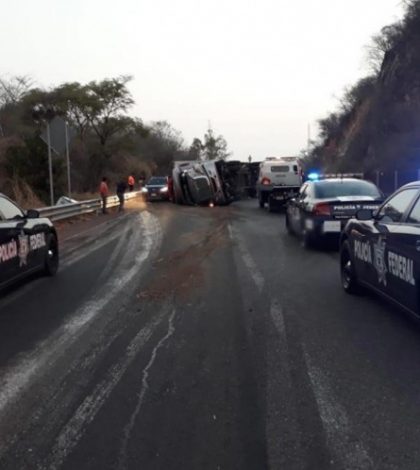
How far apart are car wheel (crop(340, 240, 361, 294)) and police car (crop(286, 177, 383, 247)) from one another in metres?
3.54

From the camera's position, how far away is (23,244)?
8.33 meters

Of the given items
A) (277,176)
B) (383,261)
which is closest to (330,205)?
(383,261)

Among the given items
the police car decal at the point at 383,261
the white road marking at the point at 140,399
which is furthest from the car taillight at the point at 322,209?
the white road marking at the point at 140,399

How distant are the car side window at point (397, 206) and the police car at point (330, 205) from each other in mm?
4449

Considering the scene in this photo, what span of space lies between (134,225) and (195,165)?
34.4 ft

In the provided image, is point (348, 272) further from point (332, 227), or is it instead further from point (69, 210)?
point (69, 210)

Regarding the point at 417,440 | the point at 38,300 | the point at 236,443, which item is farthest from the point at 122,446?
the point at 38,300

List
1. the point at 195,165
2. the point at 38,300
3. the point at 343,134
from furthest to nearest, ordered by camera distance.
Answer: the point at 343,134
the point at 195,165
the point at 38,300

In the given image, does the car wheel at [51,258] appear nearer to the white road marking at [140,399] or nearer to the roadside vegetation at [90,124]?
the white road marking at [140,399]

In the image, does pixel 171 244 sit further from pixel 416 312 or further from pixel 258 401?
pixel 258 401

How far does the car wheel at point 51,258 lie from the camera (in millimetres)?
9586

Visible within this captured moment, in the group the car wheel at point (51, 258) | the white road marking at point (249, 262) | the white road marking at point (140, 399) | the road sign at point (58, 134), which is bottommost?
the white road marking at point (249, 262)

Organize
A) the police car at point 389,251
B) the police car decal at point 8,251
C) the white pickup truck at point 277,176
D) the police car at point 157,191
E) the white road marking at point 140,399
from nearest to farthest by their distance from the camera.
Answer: the white road marking at point 140,399 < the police car at point 389,251 < the police car decal at point 8,251 < the white pickup truck at point 277,176 < the police car at point 157,191

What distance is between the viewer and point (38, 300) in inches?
308
